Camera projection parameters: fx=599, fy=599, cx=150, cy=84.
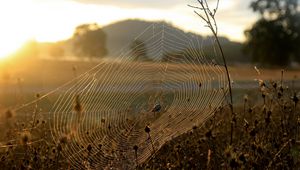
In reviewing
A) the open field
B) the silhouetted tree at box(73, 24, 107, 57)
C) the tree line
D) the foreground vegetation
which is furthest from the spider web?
the silhouetted tree at box(73, 24, 107, 57)

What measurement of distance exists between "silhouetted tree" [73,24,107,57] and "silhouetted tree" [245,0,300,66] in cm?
2829

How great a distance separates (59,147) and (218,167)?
140 centimetres

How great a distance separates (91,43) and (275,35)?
107 ft

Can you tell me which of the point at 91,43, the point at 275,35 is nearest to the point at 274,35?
the point at 275,35

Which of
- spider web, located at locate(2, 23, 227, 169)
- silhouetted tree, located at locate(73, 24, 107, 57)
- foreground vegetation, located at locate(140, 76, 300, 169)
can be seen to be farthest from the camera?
silhouetted tree, located at locate(73, 24, 107, 57)

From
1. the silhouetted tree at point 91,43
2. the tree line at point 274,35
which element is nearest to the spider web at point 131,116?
the tree line at point 274,35

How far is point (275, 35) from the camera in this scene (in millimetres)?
70000

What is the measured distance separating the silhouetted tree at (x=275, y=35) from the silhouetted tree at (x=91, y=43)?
2829cm

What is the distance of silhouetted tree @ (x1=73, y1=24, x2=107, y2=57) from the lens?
91438 millimetres

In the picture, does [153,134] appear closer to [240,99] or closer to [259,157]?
[259,157]

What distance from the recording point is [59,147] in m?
5.05

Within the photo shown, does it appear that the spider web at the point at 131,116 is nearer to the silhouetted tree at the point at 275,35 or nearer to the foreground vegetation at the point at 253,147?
the foreground vegetation at the point at 253,147

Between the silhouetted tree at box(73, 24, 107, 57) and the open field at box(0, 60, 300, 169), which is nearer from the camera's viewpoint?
the open field at box(0, 60, 300, 169)

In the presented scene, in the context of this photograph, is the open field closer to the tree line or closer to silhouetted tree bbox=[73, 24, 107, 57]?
the tree line
